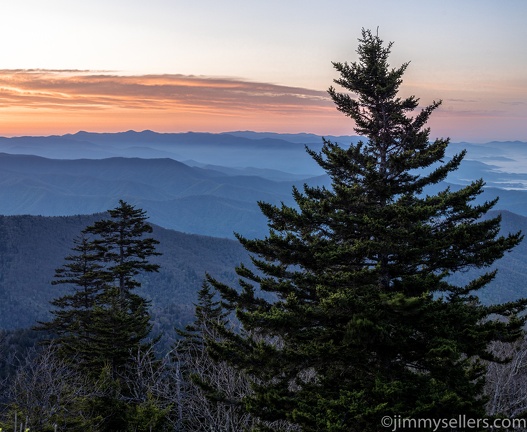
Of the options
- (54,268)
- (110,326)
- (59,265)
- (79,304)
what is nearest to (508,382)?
(110,326)

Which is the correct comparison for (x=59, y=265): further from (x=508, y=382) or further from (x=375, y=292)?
(x=375, y=292)

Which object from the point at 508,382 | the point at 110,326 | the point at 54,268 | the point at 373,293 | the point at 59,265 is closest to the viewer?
the point at 373,293

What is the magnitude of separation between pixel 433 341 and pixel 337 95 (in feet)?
23.7

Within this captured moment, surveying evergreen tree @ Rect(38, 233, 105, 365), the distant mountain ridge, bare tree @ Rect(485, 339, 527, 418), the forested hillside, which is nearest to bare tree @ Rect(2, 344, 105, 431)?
evergreen tree @ Rect(38, 233, 105, 365)

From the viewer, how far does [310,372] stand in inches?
757

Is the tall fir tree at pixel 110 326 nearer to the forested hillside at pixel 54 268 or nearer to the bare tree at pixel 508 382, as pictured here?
the bare tree at pixel 508 382

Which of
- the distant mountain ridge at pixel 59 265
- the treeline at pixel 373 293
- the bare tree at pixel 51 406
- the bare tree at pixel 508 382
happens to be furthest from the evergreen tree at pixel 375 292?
the distant mountain ridge at pixel 59 265

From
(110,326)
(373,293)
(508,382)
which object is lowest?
(110,326)

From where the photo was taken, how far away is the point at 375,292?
1075 centimetres

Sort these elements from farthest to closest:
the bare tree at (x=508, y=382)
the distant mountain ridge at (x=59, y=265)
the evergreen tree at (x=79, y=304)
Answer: the distant mountain ridge at (x=59, y=265) → the evergreen tree at (x=79, y=304) → the bare tree at (x=508, y=382)

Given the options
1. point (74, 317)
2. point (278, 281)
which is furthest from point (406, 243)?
point (74, 317)

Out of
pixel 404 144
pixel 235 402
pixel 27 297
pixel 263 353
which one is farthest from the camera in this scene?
pixel 27 297

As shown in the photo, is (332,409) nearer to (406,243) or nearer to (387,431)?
(387,431)

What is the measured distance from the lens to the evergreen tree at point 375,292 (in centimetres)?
1003
